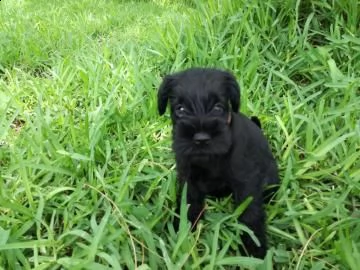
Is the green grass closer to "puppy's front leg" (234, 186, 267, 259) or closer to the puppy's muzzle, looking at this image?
"puppy's front leg" (234, 186, 267, 259)

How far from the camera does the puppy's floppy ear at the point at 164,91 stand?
7.89ft

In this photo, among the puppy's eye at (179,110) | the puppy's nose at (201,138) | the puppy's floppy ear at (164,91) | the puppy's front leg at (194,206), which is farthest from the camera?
the puppy's front leg at (194,206)

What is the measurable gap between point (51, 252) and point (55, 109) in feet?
4.93

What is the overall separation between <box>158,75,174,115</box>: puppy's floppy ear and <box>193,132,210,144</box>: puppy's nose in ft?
1.26

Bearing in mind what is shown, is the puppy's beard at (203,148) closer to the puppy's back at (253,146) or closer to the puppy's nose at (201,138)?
the puppy's nose at (201,138)

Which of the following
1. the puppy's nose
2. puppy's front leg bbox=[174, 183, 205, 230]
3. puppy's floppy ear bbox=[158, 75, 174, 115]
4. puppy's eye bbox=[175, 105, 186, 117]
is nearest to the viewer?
the puppy's nose

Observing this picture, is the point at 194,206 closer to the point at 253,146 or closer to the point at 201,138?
the point at 253,146

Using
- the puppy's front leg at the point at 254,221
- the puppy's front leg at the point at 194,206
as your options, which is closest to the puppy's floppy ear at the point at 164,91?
the puppy's front leg at the point at 194,206

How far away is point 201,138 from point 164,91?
45 centimetres

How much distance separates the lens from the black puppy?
7.09 ft

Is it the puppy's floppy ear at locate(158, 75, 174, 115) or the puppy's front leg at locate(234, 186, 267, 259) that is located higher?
the puppy's floppy ear at locate(158, 75, 174, 115)

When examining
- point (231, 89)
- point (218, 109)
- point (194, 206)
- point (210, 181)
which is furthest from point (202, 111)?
point (194, 206)

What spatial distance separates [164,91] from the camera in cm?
244

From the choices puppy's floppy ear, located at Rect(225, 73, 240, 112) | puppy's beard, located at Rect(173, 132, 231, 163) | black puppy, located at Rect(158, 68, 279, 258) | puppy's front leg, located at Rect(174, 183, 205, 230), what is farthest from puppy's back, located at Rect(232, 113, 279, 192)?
puppy's front leg, located at Rect(174, 183, 205, 230)
